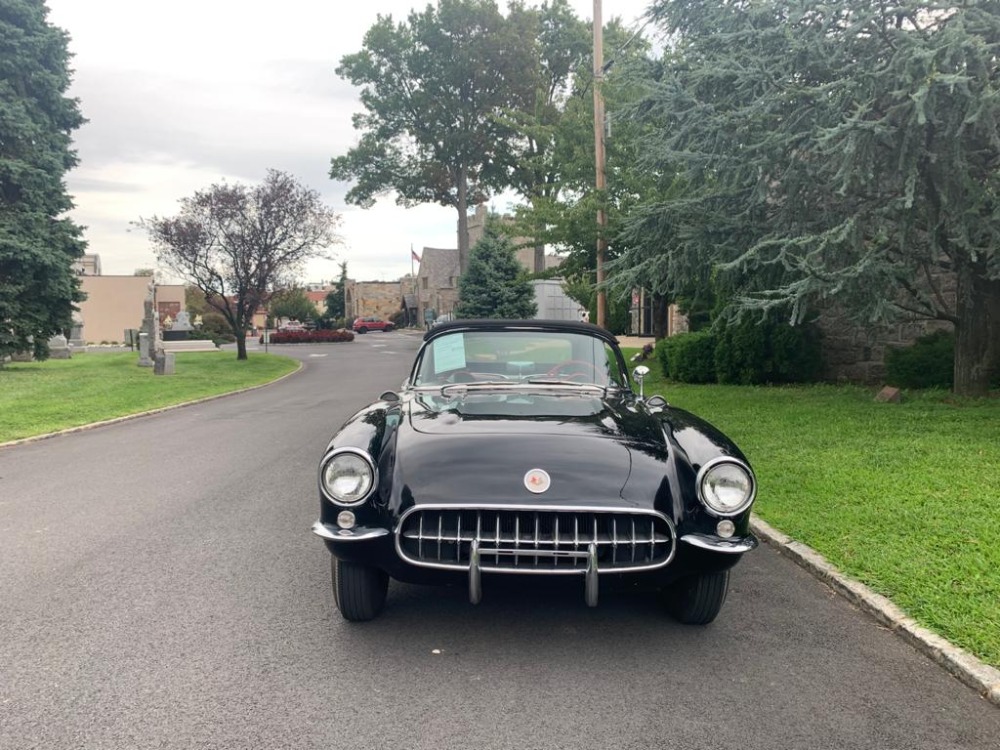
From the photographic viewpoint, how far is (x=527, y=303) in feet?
133

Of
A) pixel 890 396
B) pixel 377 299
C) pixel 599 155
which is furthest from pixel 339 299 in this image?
pixel 890 396

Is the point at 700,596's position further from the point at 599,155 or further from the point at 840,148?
the point at 599,155

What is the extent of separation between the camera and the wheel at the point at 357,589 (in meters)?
3.68

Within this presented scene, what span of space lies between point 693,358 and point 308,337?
3716 cm

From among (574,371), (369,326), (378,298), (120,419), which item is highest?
(378,298)

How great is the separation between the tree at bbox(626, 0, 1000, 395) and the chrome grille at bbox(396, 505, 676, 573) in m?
5.71

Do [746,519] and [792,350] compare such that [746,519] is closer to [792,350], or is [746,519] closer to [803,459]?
[803,459]

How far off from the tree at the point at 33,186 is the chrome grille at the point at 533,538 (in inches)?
821

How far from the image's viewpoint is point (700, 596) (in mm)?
3742

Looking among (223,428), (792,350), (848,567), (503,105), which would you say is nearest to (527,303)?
(503,105)

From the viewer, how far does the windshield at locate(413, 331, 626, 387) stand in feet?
16.5

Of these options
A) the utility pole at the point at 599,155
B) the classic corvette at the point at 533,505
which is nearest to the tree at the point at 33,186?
the utility pole at the point at 599,155

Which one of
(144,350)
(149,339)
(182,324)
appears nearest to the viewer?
(144,350)

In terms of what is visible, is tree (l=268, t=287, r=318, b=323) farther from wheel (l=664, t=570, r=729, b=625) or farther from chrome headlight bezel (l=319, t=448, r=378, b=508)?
wheel (l=664, t=570, r=729, b=625)
